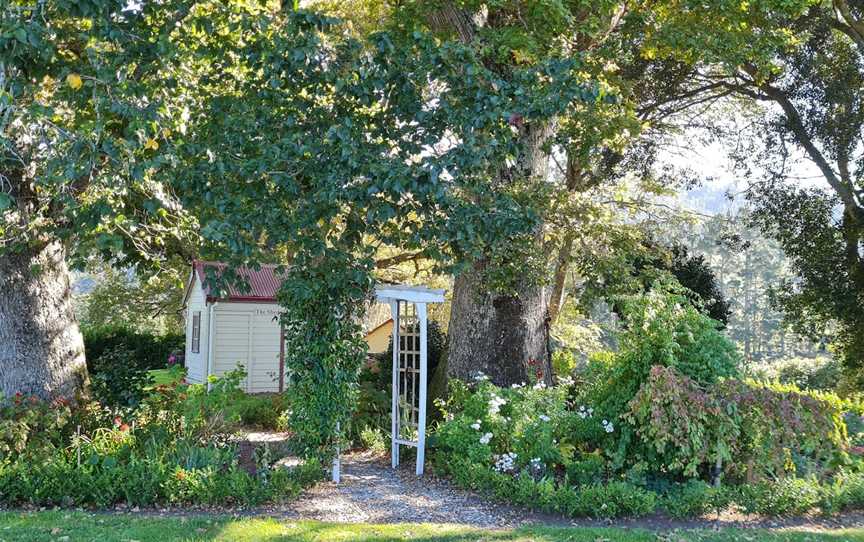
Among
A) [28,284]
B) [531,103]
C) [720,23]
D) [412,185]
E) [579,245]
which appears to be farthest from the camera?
[579,245]

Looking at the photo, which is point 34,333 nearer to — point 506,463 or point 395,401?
point 395,401

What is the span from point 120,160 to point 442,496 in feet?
14.0

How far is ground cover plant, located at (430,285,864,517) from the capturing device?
20.0ft

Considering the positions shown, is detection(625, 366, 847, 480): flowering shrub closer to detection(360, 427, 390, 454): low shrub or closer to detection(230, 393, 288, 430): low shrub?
detection(360, 427, 390, 454): low shrub

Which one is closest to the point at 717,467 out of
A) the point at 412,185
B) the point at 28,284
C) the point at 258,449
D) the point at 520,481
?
the point at 520,481

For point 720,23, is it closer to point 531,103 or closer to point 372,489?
point 531,103

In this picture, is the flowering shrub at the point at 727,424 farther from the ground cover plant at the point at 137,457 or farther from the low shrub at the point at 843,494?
the ground cover plant at the point at 137,457

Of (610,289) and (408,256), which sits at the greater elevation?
(408,256)

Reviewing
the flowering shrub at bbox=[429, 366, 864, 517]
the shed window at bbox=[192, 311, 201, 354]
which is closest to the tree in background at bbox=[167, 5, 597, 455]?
the flowering shrub at bbox=[429, 366, 864, 517]

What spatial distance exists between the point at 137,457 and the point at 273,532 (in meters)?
2.03

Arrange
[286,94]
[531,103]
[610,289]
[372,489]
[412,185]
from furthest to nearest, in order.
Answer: [610,289]
[372,489]
[286,94]
[531,103]
[412,185]

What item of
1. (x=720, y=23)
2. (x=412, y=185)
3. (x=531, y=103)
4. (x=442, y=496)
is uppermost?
(x=720, y=23)

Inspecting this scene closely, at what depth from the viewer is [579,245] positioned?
11492 mm

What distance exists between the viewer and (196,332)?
17.2 m
